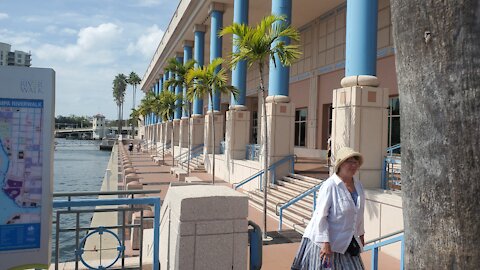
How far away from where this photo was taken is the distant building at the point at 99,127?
163 meters

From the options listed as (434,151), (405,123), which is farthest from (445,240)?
(405,123)

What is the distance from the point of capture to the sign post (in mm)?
3557

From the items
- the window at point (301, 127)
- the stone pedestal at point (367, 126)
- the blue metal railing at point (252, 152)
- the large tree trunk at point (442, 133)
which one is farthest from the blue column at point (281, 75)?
the large tree trunk at point (442, 133)

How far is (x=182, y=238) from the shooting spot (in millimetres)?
3688

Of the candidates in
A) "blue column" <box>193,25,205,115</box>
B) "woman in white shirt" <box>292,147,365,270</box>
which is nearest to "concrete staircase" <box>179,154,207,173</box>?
"blue column" <box>193,25,205,115</box>

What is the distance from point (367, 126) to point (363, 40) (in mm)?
2256

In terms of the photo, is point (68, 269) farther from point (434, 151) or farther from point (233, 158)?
point (233, 158)

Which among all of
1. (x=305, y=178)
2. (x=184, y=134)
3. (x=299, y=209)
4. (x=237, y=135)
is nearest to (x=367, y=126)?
(x=299, y=209)

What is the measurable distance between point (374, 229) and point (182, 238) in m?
5.44

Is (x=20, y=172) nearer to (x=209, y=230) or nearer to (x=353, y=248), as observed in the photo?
(x=209, y=230)

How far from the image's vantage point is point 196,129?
26.8 m

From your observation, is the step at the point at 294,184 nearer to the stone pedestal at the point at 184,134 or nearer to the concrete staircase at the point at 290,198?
the concrete staircase at the point at 290,198

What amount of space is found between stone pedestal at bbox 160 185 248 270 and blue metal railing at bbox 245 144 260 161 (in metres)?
12.8

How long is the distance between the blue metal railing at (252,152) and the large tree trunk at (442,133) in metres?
14.8
